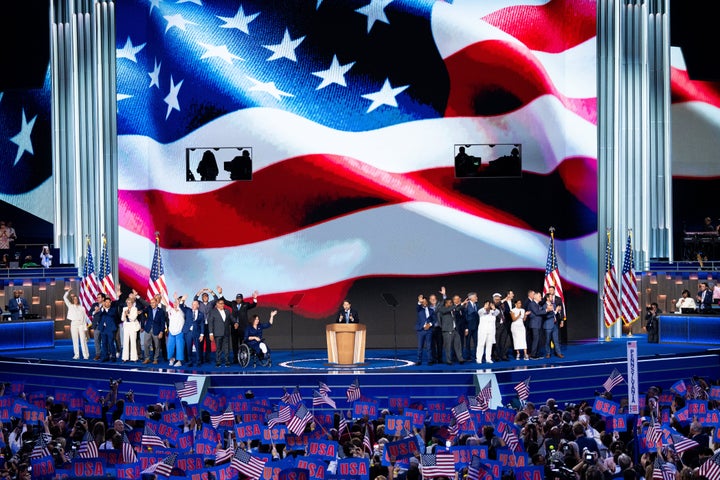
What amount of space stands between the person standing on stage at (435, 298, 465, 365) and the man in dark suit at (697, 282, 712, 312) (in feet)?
24.0

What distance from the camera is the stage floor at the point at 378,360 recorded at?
898 inches

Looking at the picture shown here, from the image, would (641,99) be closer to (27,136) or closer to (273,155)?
(273,155)

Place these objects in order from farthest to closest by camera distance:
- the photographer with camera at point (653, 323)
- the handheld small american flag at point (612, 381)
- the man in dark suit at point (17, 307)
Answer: the man in dark suit at point (17, 307), the photographer with camera at point (653, 323), the handheld small american flag at point (612, 381)

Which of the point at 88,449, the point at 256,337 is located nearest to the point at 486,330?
the point at 256,337

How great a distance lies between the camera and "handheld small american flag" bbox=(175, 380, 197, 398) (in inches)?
781

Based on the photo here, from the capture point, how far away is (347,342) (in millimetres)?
23750

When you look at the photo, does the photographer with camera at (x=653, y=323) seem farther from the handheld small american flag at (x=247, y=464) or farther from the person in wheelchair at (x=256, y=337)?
the handheld small american flag at (x=247, y=464)

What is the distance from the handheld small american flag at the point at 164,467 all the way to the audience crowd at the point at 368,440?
0.5 inches

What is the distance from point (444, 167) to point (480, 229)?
5.46ft

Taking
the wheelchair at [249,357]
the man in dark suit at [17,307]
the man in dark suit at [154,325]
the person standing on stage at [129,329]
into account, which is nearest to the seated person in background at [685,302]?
the wheelchair at [249,357]

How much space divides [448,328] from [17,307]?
11457 mm

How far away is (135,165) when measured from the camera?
96.9 ft

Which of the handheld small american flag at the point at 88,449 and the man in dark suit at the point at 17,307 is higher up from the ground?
the man in dark suit at the point at 17,307

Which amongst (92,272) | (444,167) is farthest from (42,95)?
(444,167)
